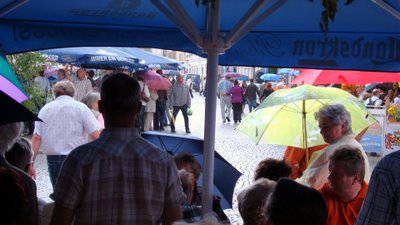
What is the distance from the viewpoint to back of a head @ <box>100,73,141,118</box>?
265 cm

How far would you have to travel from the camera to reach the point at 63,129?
5770 mm

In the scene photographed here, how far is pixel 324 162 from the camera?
4.00 meters

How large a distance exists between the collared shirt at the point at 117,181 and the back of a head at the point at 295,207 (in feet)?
2.02

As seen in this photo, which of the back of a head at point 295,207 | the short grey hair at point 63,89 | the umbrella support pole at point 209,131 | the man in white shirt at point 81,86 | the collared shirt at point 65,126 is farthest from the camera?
the man in white shirt at point 81,86

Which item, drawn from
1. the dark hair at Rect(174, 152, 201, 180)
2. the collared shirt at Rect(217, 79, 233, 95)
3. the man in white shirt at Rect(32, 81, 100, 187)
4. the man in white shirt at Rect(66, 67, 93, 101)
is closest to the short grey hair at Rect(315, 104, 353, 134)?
the dark hair at Rect(174, 152, 201, 180)

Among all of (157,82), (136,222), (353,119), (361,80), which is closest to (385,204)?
(136,222)

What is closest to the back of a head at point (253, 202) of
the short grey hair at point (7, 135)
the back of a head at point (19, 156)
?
the short grey hair at point (7, 135)

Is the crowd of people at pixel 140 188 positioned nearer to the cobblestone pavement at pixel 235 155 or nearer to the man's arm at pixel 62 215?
the man's arm at pixel 62 215

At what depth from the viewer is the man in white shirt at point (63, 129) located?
5785 millimetres

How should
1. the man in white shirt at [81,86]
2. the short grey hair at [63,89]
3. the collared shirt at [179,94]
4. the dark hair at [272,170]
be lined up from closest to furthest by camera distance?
the dark hair at [272,170]
the short grey hair at [63,89]
the man in white shirt at [81,86]
the collared shirt at [179,94]

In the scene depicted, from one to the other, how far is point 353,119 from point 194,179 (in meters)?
2.04

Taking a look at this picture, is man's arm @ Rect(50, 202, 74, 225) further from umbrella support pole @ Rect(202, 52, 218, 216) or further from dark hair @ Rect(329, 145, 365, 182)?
dark hair @ Rect(329, 145, 365, 182)

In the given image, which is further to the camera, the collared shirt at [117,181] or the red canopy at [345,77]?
the red canopy at [345,77]

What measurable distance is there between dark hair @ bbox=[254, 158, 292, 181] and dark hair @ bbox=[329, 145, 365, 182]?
1.36ft
